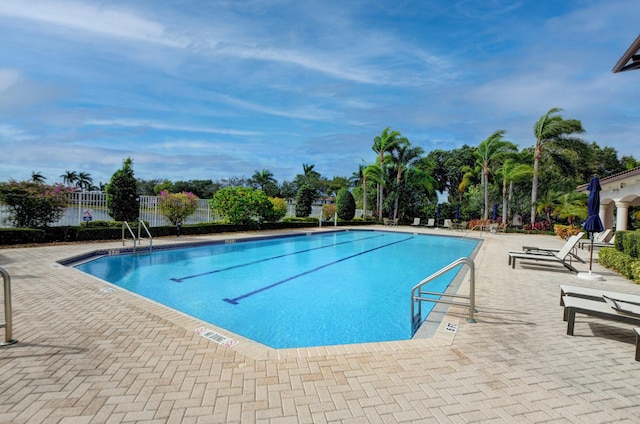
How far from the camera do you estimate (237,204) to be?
1662cm

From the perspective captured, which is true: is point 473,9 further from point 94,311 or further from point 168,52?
point 94,311

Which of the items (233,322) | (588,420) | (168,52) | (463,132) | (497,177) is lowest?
(233,322)

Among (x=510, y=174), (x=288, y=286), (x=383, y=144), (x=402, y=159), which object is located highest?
(x=383, y=144)

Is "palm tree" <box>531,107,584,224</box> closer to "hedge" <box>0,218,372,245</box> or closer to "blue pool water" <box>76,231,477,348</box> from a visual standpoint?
"blue pool water" <box>76,231,477,348</box>

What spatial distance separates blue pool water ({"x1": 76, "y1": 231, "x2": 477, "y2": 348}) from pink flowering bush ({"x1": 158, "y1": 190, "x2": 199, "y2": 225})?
9.38ft

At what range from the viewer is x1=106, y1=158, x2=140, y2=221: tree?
13195mm

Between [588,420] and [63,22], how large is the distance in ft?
38.8

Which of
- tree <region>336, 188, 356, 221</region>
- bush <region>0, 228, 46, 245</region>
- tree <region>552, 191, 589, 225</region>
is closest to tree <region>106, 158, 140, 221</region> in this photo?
bush <region>0, 228, 46, 245</region>

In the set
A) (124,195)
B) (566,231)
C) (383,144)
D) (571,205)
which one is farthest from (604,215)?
(124,195)

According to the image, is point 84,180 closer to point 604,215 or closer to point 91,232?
point 91,232

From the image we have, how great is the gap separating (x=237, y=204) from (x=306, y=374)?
14525mm

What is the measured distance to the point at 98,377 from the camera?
8.72 ft

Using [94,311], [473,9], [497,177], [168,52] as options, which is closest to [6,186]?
[168,52]

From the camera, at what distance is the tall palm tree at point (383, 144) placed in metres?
26.7
